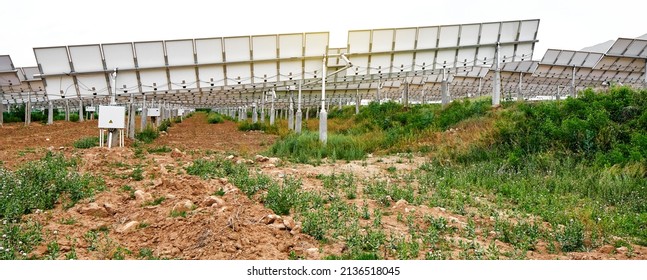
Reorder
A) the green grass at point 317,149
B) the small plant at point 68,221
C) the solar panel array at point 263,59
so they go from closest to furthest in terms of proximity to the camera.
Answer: the small plant at point 68,221, the green grass at point 317,149, the solar panel array at point 263,59

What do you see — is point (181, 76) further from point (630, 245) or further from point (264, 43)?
point (630, 245)

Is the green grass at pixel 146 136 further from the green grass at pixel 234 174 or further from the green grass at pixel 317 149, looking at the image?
the green grass at pixel 234 174

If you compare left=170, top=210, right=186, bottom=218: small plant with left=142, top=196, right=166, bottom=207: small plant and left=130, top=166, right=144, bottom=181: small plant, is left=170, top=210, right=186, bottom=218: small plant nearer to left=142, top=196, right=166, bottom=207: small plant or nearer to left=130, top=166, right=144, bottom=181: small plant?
left=142, top=196, right=166, bottom=207: small plant

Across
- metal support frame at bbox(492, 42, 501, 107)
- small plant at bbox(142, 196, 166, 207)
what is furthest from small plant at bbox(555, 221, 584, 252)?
metal support frame at bbox(492, 42, 501, 107)

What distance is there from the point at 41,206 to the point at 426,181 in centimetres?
603

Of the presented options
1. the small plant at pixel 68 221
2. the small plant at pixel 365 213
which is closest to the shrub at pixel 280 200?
the small plant at pixel 365 213


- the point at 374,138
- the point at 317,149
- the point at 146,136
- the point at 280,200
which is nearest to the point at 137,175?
the point at 280,200

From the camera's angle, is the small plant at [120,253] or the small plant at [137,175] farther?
the small plant at [137,175]

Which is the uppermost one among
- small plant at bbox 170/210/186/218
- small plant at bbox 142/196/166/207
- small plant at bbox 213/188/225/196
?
small plant at bbox 213/188/225/196

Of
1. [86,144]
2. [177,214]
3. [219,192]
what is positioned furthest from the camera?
[86,144]

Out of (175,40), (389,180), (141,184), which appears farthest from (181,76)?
(389,180)

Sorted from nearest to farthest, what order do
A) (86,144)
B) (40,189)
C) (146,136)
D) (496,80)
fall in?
1. (40,189)
2. (86,144)
3. (146,136)
4. (496,80)

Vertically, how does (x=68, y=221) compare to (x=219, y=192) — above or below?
below

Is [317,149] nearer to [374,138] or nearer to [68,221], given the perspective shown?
[374,138]
